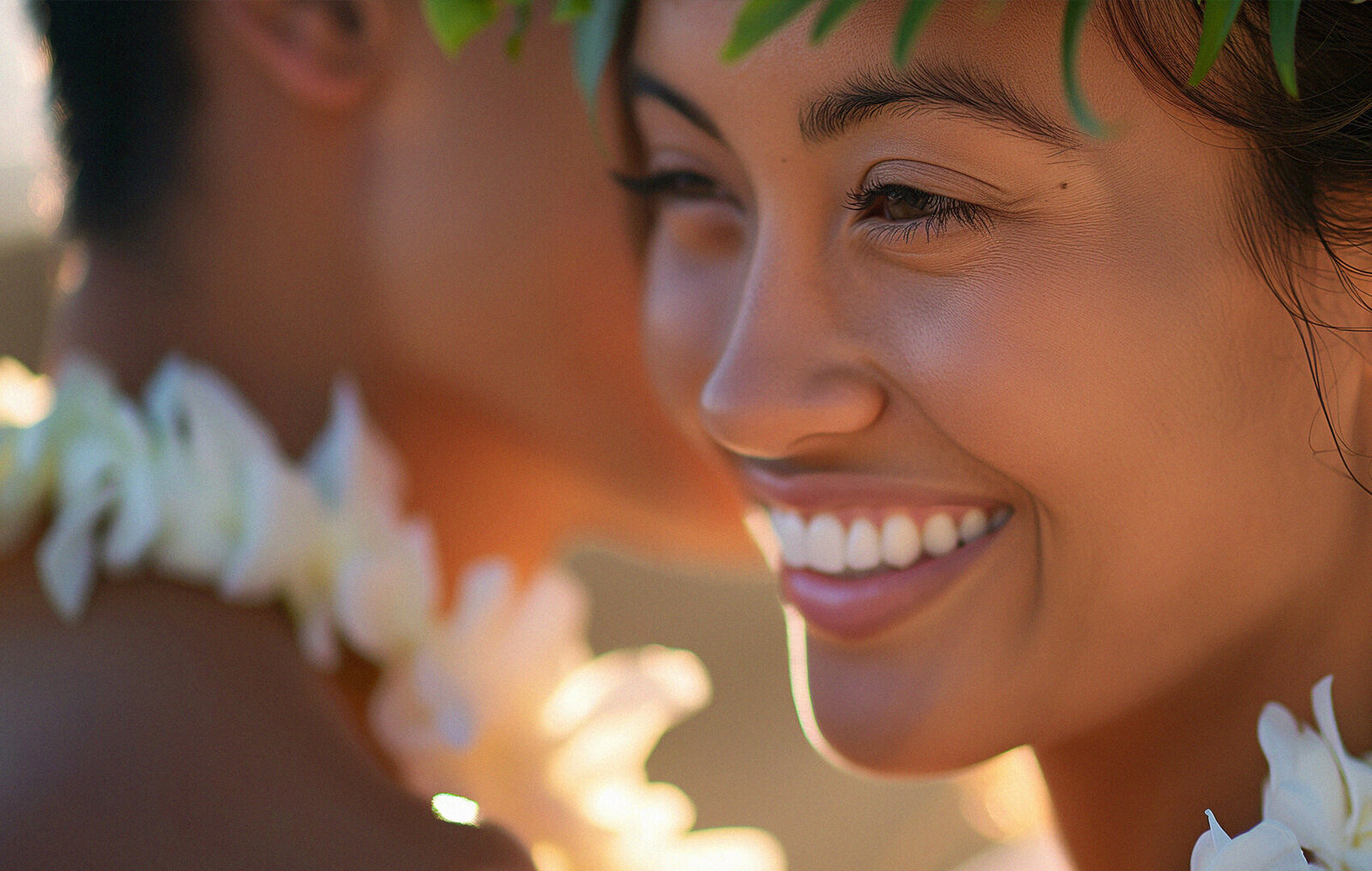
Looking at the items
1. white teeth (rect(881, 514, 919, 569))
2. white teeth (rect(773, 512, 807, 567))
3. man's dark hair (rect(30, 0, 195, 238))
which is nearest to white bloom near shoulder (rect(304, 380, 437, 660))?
man's dark hair (rect(30, 0, 195, 238))

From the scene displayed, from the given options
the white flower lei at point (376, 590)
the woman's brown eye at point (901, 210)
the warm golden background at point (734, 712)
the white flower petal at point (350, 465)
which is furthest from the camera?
the warm golden background at point (734, 712)

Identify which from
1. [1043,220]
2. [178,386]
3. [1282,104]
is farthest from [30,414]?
[1282,104]

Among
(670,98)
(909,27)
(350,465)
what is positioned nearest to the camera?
(909,27)

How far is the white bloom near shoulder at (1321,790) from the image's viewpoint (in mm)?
864

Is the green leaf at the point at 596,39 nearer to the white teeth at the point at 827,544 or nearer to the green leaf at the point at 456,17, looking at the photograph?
the green leaf at the point at 456,17

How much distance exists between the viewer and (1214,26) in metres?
0.74

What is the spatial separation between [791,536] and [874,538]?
0.11 meters

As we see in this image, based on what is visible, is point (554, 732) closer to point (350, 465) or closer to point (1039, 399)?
point (350, 465)

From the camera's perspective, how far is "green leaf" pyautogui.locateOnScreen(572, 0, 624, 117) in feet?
3.46

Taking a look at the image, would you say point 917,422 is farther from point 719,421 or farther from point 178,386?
point 178,386

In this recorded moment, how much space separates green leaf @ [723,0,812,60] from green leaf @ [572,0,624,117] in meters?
0.32

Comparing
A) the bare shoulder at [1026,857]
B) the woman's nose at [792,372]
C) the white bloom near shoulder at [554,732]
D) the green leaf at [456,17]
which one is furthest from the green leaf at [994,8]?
the bare shoulder at [1026,857]

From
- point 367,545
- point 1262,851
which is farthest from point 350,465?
point 1262,851

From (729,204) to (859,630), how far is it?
405mm
